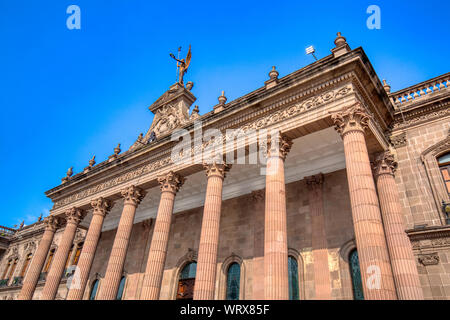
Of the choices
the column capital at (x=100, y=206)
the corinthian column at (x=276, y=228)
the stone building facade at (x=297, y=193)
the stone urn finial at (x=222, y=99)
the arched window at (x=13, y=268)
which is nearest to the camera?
the corinthian column at (x=276, y=228)

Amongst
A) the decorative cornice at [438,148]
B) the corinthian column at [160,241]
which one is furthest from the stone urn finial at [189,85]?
the decorative cornice at [438,148]

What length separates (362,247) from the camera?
10.2 metres

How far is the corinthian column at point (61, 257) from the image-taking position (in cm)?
2064

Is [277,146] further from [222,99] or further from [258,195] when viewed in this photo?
[258,195]

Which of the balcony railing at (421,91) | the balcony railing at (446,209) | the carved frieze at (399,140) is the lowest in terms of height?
the balcony railing at (446,209)

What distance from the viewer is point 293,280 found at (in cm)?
1622

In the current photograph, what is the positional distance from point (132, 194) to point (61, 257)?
7.24 metres

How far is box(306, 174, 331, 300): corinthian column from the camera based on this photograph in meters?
14.8

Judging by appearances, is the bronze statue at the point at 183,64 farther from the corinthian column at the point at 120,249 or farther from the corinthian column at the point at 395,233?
the corinthian column at the point at 395,233

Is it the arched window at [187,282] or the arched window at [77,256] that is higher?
the arched window at [77,256]

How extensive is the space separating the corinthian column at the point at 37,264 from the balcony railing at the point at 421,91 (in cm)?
2468

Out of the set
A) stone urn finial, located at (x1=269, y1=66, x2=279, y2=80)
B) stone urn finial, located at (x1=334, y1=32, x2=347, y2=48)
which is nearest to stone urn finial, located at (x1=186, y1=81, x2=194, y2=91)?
stone urn finial, located at (x1=269, y1=66, x2=279, y2=80)

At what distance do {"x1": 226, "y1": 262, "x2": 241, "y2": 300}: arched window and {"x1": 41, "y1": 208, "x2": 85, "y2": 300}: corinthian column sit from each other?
37.3ft

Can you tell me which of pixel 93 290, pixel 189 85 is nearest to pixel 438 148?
pixel 189 85
